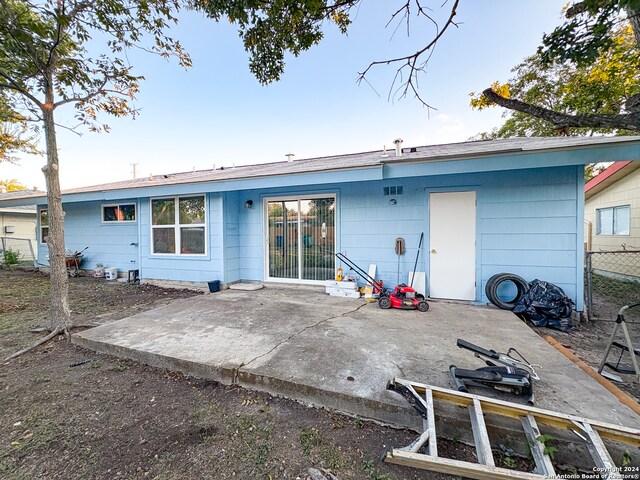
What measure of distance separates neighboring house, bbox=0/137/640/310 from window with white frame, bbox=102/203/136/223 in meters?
0.06

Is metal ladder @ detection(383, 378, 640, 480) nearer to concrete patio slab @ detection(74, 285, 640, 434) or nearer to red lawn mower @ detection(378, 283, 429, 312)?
concrete patio slab @ detection(74, 285, 640, 434)

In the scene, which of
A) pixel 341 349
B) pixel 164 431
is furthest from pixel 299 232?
pixel 164 431

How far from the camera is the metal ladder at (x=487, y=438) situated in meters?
1.43

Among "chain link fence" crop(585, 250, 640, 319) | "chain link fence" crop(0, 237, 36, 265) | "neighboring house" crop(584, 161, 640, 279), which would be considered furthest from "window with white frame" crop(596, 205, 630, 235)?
"chain link fence" crop(0, 237, 36, 265)

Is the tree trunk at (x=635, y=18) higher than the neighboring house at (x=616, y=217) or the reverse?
higher

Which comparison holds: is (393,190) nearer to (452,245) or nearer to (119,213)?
(452,245)

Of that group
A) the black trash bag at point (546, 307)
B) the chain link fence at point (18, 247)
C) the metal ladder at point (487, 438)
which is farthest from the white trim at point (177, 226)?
the chain link fence at point (18, 247)

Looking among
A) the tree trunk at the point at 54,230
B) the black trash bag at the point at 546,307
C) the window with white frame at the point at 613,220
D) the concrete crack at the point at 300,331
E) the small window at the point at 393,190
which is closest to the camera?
the concrete crack at the point at 300,331

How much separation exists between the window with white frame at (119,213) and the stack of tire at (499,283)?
9.36 m

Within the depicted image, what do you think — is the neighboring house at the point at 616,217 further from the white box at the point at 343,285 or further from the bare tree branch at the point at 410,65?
the bare tree branch at the point at 410,65

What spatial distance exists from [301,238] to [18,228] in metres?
16.8

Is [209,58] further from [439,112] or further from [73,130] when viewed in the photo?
[439,112]

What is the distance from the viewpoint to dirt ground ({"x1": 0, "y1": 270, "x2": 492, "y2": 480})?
1636mm

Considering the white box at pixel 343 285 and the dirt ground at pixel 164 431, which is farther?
the white box at pixel 343 285
